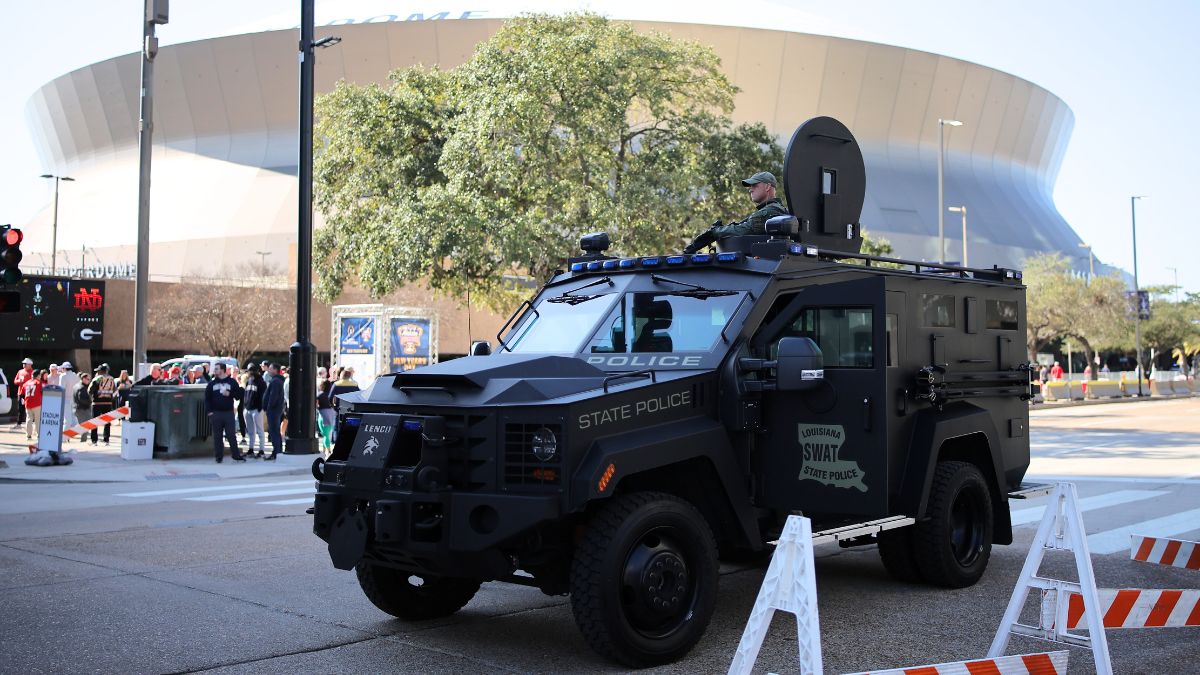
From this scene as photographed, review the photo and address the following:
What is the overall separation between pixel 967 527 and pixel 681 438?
3228 millimetres

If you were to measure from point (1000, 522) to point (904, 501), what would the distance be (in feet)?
5.22

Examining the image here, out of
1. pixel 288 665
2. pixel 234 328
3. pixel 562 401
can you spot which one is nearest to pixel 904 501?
pixel 562 401

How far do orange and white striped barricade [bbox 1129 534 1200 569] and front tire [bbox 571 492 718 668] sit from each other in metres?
3.48

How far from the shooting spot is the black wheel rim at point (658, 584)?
588 cm

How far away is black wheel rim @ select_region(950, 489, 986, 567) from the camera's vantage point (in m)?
8.22

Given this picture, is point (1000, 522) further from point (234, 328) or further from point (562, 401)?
point (234, 328)

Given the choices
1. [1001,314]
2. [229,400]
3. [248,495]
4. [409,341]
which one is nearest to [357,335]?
[409,341]

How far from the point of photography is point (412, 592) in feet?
23.3

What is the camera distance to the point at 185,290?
163ft

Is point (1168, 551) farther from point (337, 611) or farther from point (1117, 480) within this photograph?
point (1117, 480)

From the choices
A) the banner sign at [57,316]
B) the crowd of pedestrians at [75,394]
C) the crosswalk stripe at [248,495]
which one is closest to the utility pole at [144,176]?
the crowd of pedestrians at [75,394]

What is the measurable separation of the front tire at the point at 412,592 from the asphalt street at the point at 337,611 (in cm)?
12

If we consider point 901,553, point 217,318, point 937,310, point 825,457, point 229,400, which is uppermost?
point 217,318

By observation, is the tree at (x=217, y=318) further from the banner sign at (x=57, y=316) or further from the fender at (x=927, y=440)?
the fender at (x=927, y=440)
